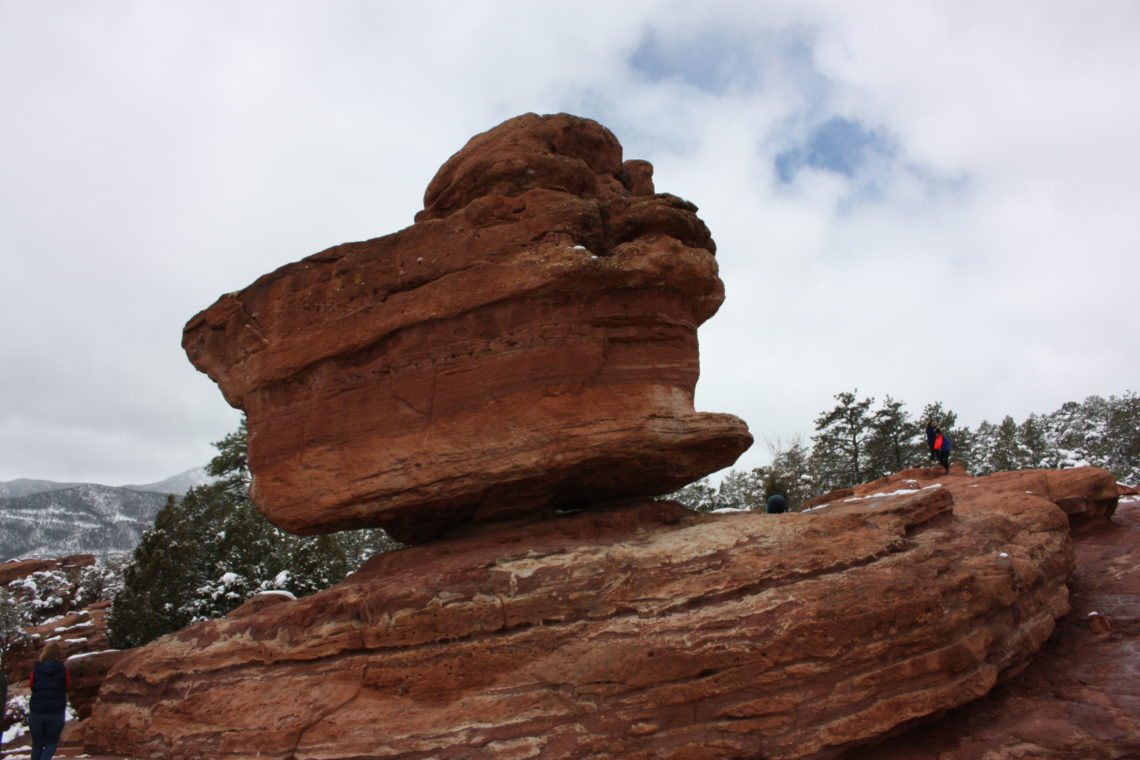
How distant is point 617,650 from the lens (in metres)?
6.99

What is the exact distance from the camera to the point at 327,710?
745 cm

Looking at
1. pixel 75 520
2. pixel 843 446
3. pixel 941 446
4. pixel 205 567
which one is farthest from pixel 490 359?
pixel 75 520

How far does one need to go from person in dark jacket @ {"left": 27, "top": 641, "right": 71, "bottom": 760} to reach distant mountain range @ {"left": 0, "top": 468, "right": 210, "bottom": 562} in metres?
112

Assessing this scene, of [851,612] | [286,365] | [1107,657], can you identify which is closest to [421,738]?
[851,612]

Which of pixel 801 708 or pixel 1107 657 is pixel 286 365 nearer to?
pixel 801 708

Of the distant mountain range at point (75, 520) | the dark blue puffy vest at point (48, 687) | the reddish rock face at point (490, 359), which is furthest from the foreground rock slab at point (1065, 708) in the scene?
the distant mountain range at point (75, 520)

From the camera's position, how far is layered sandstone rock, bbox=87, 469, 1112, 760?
6730 millimetres

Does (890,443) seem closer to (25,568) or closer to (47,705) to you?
(47,705)

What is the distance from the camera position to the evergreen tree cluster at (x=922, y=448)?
3894 centimetres

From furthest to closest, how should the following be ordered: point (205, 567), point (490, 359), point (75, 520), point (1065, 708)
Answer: point (75, 520), point (205, 567), point (490, 359), point (1065, 708)

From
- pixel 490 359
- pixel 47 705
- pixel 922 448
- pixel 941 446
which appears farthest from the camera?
pixel 922 448

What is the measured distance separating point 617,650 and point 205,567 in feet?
70.7

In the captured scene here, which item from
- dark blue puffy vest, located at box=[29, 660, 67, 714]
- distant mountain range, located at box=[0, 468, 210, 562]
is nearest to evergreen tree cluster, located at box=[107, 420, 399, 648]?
dark blue puffy vest, located at box=[29, 660, 67, 714]

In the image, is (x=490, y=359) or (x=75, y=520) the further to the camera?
(x=75, y=520)
